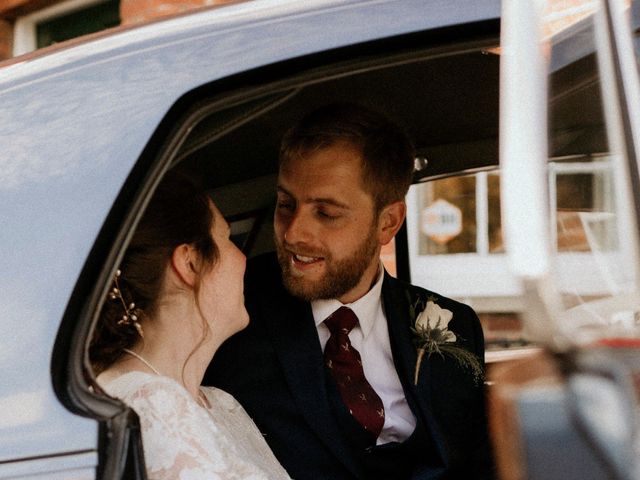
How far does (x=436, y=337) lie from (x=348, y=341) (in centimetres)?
23

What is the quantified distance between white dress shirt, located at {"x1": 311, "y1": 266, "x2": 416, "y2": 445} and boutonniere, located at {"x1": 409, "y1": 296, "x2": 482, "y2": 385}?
82 mm

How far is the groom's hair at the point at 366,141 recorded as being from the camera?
7.98 ft

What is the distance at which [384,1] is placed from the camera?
1326mm

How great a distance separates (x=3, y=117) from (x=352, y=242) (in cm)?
129

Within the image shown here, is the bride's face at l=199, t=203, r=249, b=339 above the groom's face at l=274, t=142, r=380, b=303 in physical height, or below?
below

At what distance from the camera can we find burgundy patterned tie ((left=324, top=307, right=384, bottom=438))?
2.19 meters

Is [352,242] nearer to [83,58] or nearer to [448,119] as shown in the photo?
→ [448,119]

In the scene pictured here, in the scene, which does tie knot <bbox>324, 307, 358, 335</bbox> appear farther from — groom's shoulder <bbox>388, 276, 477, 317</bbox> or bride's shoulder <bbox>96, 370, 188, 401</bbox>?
bride's shoulder <bbox>96, 370, 188, 401</bbox>

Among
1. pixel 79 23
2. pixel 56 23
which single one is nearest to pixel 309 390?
pixel 79 23

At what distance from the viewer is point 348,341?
2303 mm

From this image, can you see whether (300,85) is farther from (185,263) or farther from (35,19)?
(35,19)

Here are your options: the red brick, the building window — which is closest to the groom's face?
the building window

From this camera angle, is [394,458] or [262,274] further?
[262,274]

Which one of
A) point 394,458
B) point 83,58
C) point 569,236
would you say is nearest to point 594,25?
point 569,236
